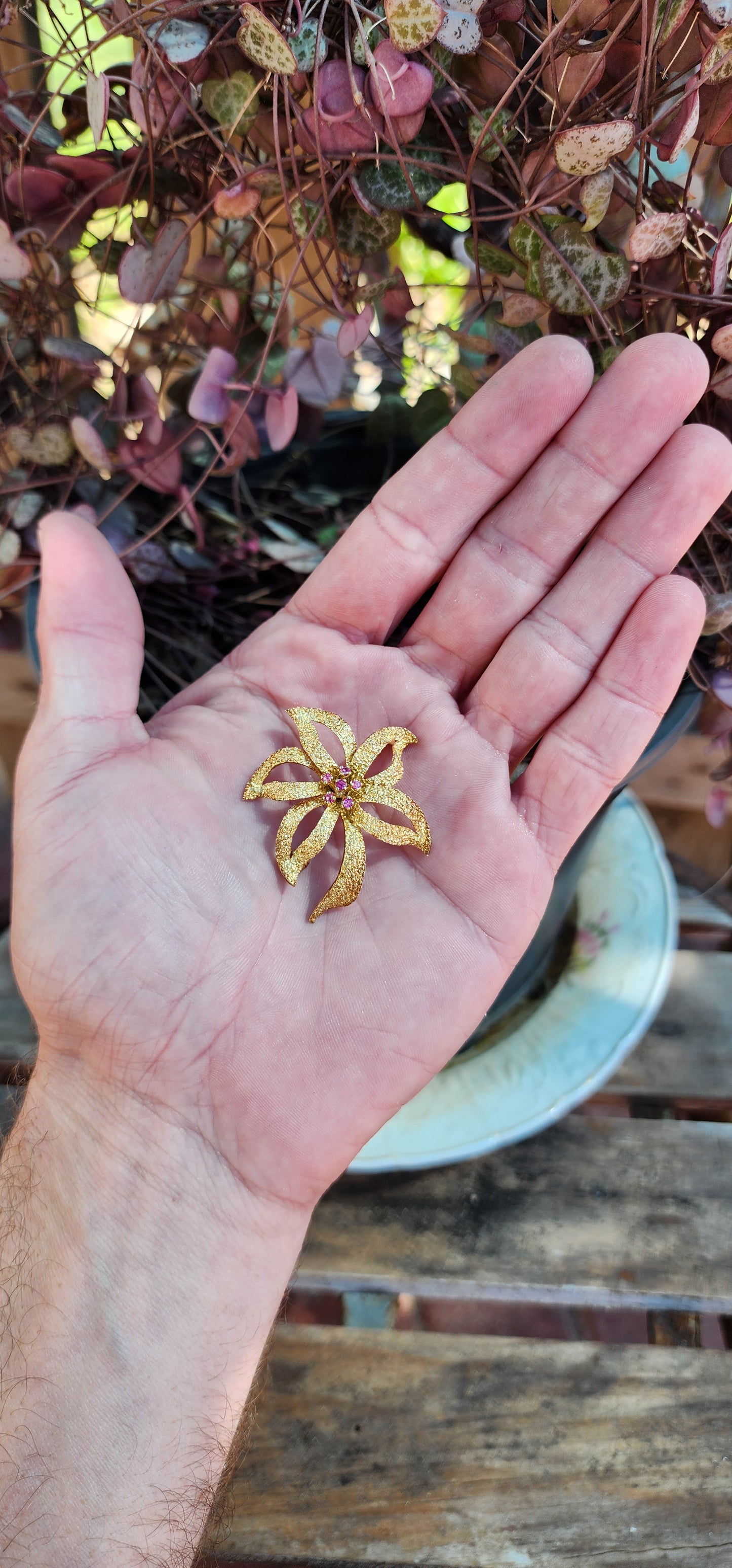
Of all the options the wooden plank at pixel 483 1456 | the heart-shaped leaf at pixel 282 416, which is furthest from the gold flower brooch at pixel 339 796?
the wooden plank at pixel 483 1456

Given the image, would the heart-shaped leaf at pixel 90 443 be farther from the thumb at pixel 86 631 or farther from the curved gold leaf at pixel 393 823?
the curved gold leaf at pixel 393 823

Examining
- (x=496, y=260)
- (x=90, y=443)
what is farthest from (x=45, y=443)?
(x=496, y=260)

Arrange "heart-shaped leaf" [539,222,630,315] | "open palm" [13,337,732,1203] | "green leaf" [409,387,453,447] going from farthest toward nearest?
1. "green leaf" [409,387,453,447]
2. "open palm" [13,337,732,1203]
3. "heart-shaped leaf" [539,222,630,315]

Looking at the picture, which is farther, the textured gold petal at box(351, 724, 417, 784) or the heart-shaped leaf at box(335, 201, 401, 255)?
the textured gold petal at box(351, 724, 417, 784)

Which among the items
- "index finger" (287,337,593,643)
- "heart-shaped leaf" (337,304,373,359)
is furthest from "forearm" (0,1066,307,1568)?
"heart-shaped leaf" (337,304,373,359)

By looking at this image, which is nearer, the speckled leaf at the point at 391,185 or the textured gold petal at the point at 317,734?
the speckled leaf at the point at 391,185

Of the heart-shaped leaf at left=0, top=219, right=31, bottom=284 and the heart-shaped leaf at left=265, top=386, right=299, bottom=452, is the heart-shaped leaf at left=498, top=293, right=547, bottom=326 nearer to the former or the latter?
the heart-shaped leaf at left=265, top=386, right=299, bottom=452

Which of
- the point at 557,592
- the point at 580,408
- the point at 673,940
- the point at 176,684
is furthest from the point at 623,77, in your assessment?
the point at 673,940
